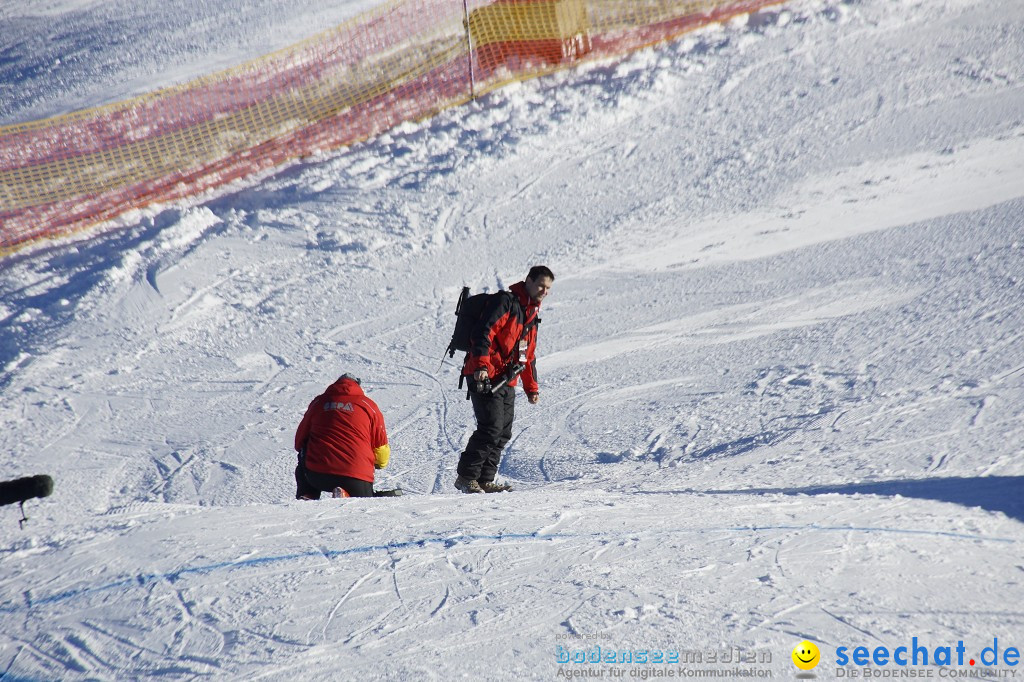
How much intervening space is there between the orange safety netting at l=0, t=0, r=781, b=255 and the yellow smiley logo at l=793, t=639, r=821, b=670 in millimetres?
9308

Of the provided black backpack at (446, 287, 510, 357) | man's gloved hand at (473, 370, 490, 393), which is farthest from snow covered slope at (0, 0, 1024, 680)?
black backpack at (446, 287, 510, 357)

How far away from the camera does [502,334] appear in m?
5.41

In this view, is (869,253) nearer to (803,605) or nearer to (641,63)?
(641,63)

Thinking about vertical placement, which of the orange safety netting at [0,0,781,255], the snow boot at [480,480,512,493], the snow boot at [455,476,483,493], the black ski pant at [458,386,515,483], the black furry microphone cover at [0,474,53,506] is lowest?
the snow boot at [480,480,512,493]

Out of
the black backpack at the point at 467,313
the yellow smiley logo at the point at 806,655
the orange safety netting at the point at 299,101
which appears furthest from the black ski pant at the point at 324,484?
the orange safety netting at the point at 299,101

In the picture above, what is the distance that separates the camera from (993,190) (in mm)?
A: 8156

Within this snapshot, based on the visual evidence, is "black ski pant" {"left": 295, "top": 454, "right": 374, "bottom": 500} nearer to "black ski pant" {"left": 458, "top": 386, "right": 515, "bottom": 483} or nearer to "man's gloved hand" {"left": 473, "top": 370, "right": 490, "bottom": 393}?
"black ski pant" {"left": 458, "top": 386, "right": 515, "bottom": 483}

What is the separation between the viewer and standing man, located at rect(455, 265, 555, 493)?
5.28 meters

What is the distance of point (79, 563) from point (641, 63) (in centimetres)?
942

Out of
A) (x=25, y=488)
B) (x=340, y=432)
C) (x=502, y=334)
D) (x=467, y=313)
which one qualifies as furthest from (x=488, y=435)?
(x=25, y=488)

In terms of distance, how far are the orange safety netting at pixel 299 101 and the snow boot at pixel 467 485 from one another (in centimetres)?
647

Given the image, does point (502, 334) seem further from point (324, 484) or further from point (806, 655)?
point (806, 655)

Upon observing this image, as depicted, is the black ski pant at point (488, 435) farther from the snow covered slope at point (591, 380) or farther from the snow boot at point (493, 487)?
the snow covered slope at point (591, 380)

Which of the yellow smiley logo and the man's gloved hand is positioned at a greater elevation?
the man's gloved hand
